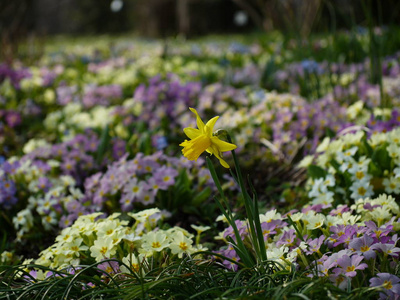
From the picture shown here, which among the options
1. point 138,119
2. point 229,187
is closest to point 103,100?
point 138,119

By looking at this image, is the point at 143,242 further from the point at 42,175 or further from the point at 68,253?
the point at 42,175

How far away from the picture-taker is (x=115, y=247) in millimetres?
1575

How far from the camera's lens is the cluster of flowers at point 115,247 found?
1.52 meters

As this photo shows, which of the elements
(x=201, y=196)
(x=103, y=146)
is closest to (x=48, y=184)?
(x=103, y=146)

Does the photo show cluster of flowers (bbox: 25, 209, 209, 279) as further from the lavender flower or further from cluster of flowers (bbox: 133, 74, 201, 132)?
cluster of flowers (bbox: 133, 74, 201, 132)

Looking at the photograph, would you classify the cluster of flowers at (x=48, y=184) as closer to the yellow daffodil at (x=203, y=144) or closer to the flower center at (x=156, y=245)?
the flower center at (x=156, y=245)

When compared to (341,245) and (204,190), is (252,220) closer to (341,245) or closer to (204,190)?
(341,245)

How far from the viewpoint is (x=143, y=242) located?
1.62 metres

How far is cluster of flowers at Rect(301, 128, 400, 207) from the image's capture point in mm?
1940

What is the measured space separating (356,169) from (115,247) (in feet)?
3.67

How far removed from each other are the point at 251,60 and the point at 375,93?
2.73 metres

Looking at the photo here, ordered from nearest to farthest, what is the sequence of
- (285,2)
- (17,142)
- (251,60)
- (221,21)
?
1. (285,2)
2. (17,142)
3. (251,60)
4. (221,21)

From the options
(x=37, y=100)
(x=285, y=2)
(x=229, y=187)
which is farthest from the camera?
(x=37, y=100)

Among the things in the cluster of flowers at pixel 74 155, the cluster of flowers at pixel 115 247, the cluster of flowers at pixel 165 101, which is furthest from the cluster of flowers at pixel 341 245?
the cluster of flowers at pixel 165 101
